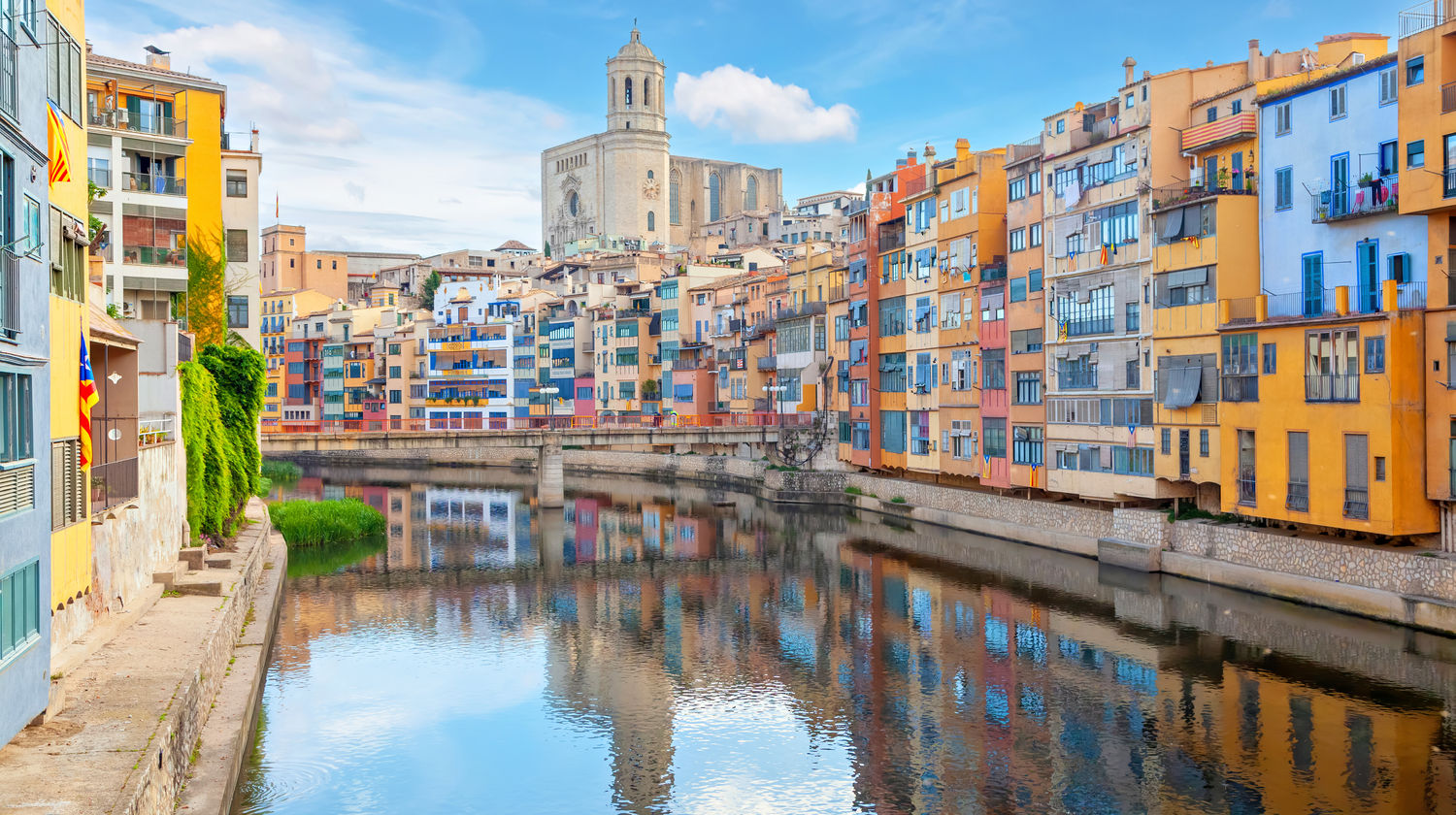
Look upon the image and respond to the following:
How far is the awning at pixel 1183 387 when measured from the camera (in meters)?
38.0

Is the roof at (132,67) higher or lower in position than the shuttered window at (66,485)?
higher

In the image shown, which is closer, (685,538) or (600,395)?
(685,538)

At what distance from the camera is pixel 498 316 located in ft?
336

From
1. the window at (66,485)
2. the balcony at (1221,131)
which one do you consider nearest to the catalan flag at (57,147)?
the window at (66,485)

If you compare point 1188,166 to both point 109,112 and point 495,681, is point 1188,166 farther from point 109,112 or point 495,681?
point 109,112

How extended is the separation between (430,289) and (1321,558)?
108m

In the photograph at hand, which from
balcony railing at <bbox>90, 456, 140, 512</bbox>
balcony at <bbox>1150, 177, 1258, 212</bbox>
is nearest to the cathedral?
balcony at <bbox>1150, 177, 1258, 212</bbox>

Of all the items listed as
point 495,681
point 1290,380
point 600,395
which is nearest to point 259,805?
point 495,681

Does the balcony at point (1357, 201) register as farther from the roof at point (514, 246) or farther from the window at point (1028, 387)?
the roof at point (514, 246)

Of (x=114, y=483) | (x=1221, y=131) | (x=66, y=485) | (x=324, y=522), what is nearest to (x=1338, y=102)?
(x=1221, y=131)

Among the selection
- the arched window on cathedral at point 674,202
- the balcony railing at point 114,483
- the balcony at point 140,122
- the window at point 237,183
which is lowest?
the balcony railing at point 114,483

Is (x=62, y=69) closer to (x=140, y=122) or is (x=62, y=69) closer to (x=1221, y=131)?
(x=140, y=122)

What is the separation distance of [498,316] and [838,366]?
144 ft

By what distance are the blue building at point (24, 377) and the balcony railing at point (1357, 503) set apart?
2817 centimetres
